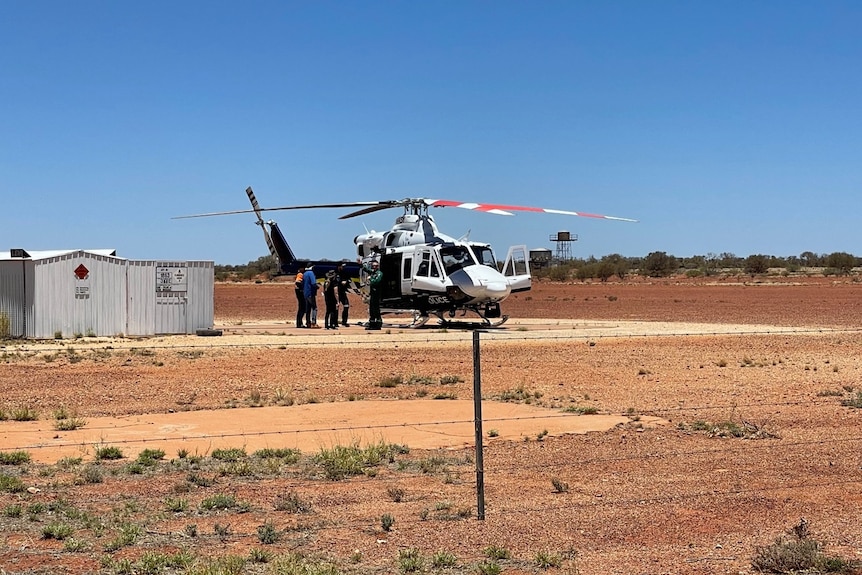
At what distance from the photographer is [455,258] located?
29312 mm

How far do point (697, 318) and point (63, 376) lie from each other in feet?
91.6

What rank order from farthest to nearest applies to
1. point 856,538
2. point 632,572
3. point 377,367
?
point 377,367
point 856,538
point 632,572

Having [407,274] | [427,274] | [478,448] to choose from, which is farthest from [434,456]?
[407,274]

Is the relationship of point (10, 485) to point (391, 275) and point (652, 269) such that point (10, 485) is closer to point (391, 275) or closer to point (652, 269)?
point (391, 275)

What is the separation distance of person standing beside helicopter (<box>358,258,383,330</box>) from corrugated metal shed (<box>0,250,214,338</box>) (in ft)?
15.4

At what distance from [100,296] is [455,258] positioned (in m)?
9.97

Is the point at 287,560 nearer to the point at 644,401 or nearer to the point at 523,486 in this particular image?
the point at 523,486

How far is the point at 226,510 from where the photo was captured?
912 cm

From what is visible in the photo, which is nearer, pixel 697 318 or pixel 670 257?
pixel 697 318

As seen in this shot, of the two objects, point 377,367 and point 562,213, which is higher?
point 562,213

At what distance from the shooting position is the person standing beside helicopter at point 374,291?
30.6m

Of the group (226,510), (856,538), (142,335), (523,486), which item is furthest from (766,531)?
(142,335)

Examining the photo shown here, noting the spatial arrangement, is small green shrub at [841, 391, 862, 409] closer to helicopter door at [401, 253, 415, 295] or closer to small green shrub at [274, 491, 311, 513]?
small green shrub at [274, 491, 311, 513]

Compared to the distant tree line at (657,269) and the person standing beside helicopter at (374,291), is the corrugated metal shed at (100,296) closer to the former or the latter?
the person standing beside helicopter at (374,291)
